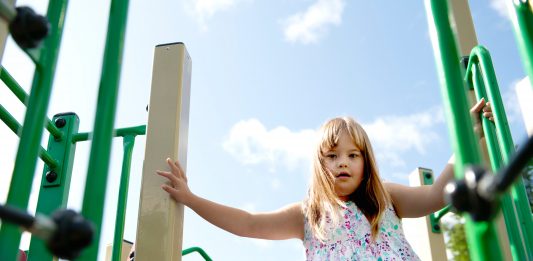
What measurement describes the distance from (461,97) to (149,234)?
102cm

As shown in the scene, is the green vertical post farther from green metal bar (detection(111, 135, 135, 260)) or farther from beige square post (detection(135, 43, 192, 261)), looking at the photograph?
green metal bar (detection(111, 135, 135, 260))

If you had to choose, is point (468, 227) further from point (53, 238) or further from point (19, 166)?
point (19, 166)

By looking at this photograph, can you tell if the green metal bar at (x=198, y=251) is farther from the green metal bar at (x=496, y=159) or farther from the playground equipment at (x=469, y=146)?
the playground equipment at (x=469, y=146)

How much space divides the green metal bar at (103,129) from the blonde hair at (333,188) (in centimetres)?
127

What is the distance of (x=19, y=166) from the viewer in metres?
0.78

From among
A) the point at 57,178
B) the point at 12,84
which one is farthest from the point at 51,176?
the point at 12,84

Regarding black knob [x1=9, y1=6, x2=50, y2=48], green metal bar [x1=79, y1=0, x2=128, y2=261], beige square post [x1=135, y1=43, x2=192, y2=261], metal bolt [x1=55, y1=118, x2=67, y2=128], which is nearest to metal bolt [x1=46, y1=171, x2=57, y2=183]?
metal bolt [x1=55, y1=118, x2=67, y2=128]

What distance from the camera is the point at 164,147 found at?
1.62 metres

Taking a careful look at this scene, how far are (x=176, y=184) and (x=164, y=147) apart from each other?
0.42 feet

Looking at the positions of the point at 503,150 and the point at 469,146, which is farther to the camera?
the point at 503,150

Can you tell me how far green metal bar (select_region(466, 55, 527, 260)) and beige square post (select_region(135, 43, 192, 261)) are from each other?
824 mm

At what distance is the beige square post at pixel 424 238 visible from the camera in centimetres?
261

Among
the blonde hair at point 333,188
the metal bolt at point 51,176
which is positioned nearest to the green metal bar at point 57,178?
the metal bolt at point 51,176

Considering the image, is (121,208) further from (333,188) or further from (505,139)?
(505,139)
